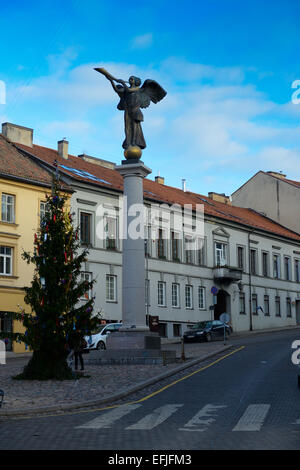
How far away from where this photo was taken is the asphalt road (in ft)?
33.7

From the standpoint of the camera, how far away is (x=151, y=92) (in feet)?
101

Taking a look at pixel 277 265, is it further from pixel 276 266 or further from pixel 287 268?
pixel 287 268

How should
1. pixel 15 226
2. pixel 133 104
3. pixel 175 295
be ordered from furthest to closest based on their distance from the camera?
1. pixel 175 295
2. pixel 15 226
3. pixel 133 104

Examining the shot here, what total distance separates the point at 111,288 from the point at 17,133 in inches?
494

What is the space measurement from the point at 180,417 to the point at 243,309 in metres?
48.9

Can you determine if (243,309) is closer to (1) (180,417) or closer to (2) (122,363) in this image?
(2) (122,363)

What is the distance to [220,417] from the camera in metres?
13.2

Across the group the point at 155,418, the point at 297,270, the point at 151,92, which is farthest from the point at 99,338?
the point at 297,270

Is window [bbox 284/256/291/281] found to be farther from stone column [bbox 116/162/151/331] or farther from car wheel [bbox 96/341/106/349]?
stone column [bbox 116/162/151/331]

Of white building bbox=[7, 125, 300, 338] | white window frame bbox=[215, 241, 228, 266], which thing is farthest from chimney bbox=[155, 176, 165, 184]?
white window frame bbox=[215, 241, 228, 266]

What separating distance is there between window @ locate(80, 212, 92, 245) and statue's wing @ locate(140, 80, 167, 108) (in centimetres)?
1625

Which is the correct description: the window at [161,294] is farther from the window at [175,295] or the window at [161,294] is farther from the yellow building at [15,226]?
the yellow building at [15,226]

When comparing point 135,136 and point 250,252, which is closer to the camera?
point 135,136
